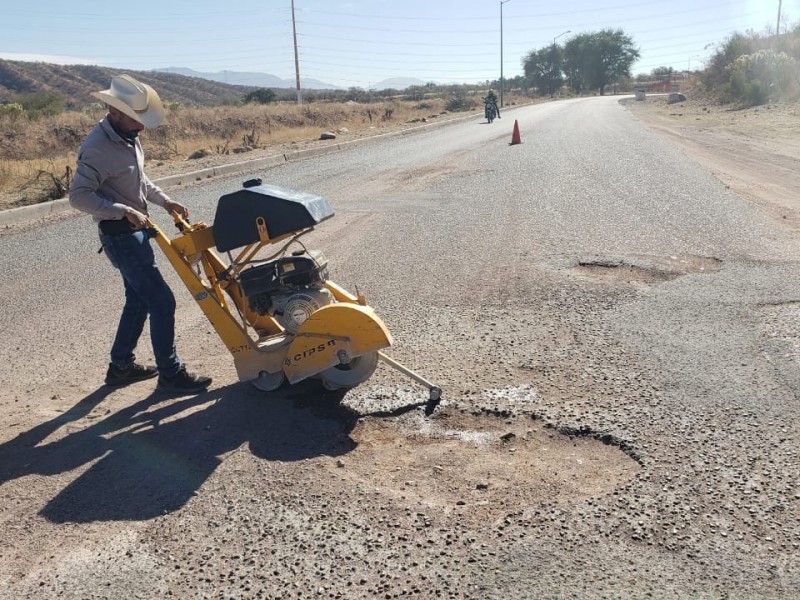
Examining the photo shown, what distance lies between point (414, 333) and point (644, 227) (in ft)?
14.0

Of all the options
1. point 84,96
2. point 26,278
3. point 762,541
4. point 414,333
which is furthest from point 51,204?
point 84,96

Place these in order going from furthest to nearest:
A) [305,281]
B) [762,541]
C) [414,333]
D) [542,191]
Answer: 1. [542,191]
2. [414,333]
3. [305,281]
4. [762,541]

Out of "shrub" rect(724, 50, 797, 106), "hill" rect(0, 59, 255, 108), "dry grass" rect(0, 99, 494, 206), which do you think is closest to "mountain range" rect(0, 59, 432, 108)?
"hill" rect(0, 59, 255, 108)

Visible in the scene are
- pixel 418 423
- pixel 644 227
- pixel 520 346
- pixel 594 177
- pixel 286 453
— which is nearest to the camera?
pixel 286 453

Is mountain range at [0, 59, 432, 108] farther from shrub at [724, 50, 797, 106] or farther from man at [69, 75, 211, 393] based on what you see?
man at [69, 75, 211, 393]

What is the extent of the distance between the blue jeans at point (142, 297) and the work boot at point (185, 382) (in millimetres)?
34

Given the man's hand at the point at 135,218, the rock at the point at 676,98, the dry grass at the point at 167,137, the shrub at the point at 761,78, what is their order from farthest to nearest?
the rock at the point at 676,98 → the shrub at the point at 761,78 → the dry grass at the point at 167,137 → the man's hand at the point at 135,218

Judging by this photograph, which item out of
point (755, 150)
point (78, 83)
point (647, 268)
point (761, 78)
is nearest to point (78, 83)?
point (78, 83)

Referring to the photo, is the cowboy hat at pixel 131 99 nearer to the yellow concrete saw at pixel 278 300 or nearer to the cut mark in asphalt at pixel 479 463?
the yellow concrete saw at pixel 278 300

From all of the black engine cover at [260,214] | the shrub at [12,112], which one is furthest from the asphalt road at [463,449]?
the shrub at [12,112]

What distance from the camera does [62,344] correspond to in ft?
17.5

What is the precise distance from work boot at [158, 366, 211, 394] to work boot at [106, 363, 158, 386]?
0.84 ft

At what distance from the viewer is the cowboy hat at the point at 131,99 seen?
3926mm

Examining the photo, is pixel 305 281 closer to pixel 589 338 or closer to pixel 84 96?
pixel 589 338
